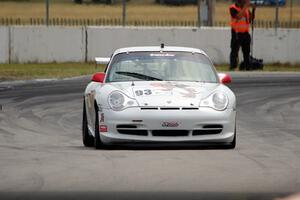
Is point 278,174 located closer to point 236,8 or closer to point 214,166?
point 214,166

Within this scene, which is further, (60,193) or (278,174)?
(278,174)

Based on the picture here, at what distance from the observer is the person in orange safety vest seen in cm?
2898

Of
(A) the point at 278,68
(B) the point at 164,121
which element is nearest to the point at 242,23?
(A) the point at 278,68

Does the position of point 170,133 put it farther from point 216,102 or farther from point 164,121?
point 216,102

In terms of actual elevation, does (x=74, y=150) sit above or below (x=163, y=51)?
below

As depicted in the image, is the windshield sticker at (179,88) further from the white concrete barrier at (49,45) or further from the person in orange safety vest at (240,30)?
the white concrete barrier at (49,45)

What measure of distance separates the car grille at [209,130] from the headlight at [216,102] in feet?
0.72

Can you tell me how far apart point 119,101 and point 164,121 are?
608 mm

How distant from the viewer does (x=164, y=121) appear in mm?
12609

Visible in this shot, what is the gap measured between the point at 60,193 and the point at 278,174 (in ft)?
7.29

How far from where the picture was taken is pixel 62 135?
1566cm

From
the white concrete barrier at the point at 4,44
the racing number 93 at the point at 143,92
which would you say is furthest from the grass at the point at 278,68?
the racing number 93 at the point at 143,92

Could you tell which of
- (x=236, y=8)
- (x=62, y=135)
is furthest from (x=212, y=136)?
(x=236, y=8)

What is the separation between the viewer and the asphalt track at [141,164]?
940cm
